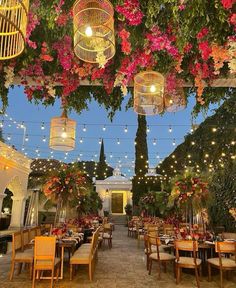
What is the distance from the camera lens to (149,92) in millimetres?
3549

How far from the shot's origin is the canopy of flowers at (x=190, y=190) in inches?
289

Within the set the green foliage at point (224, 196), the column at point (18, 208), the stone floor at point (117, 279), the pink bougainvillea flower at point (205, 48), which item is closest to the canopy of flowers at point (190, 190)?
the stone floor at point (117, 279)

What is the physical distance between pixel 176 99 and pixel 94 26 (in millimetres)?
1681

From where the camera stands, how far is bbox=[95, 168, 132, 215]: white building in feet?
82.4

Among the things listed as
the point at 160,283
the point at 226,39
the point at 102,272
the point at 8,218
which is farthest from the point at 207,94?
the point at 8,218

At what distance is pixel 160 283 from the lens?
5.56 metres

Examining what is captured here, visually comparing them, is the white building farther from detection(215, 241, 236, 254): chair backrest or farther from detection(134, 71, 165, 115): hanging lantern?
detection(134, 71, 165, 115): hanging lantern

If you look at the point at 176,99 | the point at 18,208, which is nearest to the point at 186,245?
the point at 176,99

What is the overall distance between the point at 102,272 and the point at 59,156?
1683 centimetres

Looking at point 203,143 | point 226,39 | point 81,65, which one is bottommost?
point 226,39

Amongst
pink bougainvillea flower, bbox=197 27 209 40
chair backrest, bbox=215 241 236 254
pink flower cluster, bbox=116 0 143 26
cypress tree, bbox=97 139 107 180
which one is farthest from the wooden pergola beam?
cypress tree, bbox=97 139 107 180

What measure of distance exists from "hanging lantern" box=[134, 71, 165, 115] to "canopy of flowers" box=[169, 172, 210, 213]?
12.9ft

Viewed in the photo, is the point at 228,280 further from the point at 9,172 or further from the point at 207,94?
the point at 9,172

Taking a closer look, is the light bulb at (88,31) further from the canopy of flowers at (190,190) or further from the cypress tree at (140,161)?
the cypress tree at (140,161)
